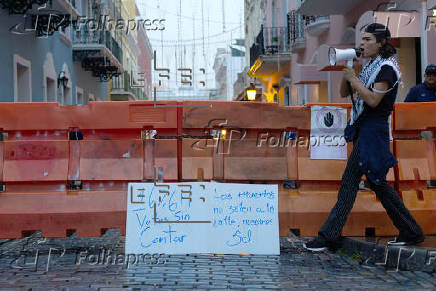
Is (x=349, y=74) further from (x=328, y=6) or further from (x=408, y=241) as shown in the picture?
(x=328, y=6)

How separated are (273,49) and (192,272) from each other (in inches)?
1003

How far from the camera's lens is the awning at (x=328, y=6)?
1824cm

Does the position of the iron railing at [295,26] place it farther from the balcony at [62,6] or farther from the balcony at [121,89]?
the balcony at [121,89]

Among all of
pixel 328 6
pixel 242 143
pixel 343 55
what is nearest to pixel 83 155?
pixel 242 143

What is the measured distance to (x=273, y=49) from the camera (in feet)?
98.2

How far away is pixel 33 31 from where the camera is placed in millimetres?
18172

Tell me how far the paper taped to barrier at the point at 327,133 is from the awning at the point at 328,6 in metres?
11.8

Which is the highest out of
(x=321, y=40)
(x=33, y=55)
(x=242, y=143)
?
(x=321, y=40)

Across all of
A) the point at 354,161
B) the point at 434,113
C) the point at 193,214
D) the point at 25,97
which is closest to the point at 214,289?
the point at 193,214

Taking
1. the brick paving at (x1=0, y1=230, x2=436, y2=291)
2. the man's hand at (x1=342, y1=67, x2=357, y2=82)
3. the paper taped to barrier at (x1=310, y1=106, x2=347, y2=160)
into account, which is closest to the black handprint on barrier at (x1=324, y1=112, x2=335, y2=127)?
the paper taped to barrier at (x1=310, y1=106, x2=347, y2=160)

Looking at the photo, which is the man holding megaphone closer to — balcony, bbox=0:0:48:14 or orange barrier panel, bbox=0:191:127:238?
orange barrier panel, bbox=0:191:127:238

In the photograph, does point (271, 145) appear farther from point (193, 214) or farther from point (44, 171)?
point (44, 171)

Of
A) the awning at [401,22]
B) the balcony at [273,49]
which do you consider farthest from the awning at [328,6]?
the balcony at [273,49]

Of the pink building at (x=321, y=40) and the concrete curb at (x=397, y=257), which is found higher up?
the pink building at (x=321, y=40)
